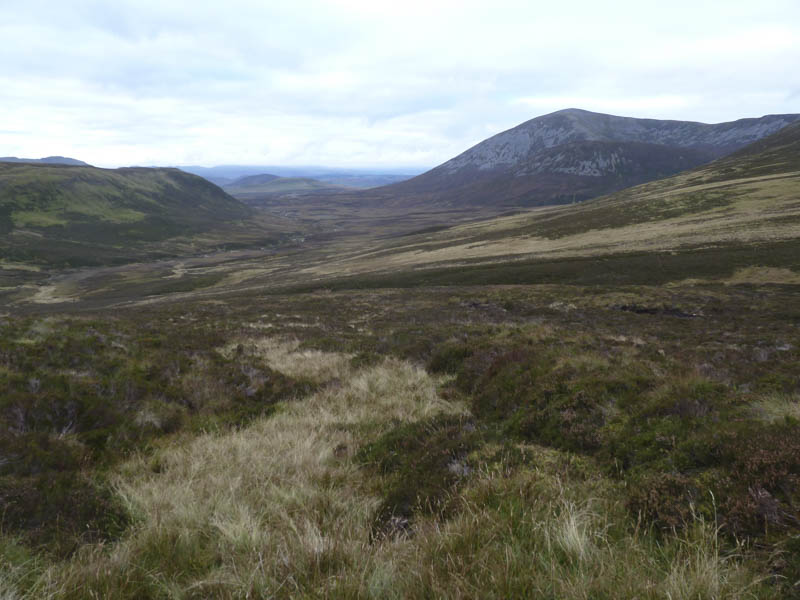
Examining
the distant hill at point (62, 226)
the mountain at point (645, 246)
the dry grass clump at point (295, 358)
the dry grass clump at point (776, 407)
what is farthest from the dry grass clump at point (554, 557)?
the distant hill at point (62, 226)

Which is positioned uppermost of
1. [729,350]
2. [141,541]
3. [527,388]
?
[141,541]

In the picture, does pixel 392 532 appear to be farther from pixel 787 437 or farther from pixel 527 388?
pixel 527 388

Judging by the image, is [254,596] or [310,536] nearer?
[254,596]

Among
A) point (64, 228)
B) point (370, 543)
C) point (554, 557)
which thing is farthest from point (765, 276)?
point (64, 228)

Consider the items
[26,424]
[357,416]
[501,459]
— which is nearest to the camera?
[501,459]

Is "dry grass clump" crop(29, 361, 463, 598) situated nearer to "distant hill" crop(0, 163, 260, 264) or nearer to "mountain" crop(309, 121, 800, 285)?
"mountain" crop(309, 121, 800, 285)

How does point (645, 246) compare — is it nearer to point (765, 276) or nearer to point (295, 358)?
point (765, 276)

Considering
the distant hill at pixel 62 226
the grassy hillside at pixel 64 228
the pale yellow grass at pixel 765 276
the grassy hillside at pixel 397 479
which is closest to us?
the grassy hillside at pixel 397 479

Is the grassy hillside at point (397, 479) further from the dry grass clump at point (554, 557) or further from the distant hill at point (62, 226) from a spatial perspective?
the distant hill at point (62, 226)

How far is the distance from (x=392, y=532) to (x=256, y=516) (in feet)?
4.53

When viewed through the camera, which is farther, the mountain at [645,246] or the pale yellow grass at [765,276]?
the mountain at [645,246]

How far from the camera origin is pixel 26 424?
599 cm

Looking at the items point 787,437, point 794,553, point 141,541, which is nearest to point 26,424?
point 141,541

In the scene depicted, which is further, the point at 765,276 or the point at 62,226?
the point at 62,226
